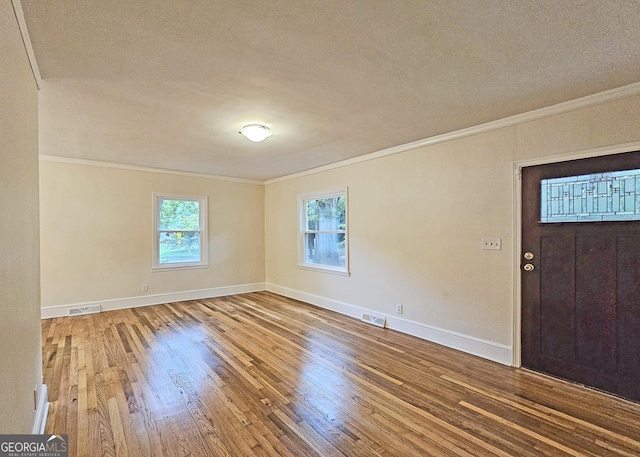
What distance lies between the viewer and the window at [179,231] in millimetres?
5715

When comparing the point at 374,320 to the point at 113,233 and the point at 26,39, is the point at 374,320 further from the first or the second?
the point at 113,233

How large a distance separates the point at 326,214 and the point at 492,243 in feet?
9.48

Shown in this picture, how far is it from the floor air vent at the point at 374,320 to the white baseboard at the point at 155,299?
304cm

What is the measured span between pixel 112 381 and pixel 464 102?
395 centimetres

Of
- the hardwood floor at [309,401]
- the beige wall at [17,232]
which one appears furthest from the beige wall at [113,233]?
the beige wall at [17,232]

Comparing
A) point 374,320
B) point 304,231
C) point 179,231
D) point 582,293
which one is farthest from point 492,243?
point 179,231

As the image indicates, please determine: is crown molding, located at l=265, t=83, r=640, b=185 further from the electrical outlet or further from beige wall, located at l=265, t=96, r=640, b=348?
the electrical outlet

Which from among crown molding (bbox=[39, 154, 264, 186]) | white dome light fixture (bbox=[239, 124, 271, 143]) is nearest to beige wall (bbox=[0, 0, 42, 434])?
white dome light fixture (bbox=[239, 124, 271, 143])

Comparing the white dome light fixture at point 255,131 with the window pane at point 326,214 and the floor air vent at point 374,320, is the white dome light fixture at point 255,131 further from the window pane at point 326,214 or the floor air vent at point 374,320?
the floor air vent at point 374,320

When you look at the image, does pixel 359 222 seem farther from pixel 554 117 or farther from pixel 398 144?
pixel 554 117

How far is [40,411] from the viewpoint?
2.10 metres

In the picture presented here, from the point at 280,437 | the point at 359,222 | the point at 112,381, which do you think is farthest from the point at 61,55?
the point at 359,222

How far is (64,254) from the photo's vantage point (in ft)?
16.0

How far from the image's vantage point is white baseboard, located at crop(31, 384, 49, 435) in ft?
6.38
